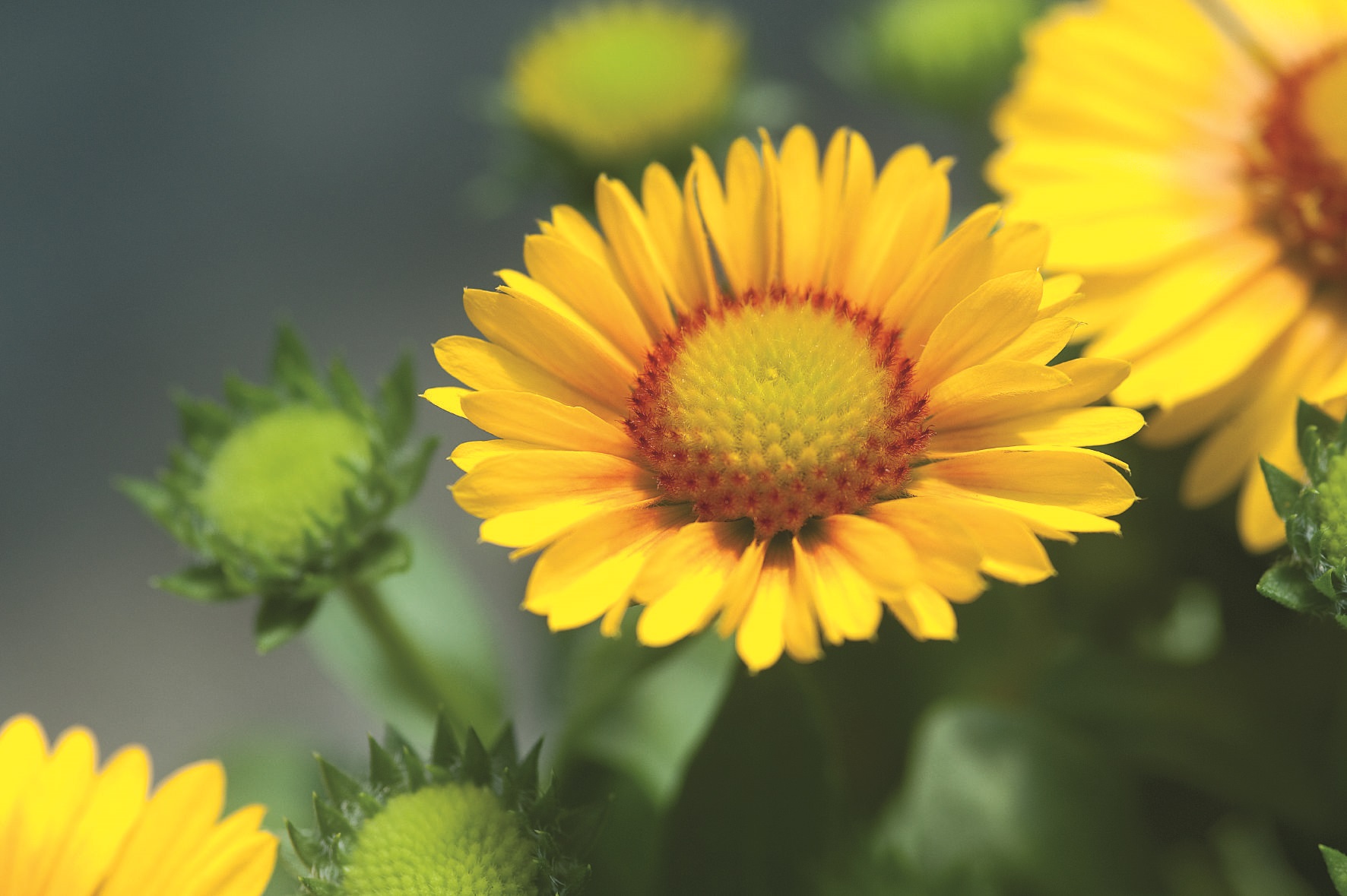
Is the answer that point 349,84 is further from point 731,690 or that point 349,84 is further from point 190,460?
point 731,690

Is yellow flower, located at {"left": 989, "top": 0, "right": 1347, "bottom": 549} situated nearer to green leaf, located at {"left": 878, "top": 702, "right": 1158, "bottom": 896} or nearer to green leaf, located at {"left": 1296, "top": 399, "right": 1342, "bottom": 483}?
green leaf, located at {"left": 1296, "top": 399, "right": 1342, "bottom": 483}

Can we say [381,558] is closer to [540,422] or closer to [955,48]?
[540,422]

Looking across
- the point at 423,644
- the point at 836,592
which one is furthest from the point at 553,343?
the point at 423,644

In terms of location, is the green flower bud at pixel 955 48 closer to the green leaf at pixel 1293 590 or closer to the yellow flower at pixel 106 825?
the green leaf at pixel 1293 590

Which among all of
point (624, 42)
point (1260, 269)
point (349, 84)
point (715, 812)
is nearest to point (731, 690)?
point (715, 812)

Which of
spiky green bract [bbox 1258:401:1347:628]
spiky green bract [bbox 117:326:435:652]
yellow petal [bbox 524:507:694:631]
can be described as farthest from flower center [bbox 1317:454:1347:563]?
spiky green bract [bbox 117:326:435:652]

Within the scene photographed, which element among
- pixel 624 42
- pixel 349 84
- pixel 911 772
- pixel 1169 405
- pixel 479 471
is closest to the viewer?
pixel 479 471
